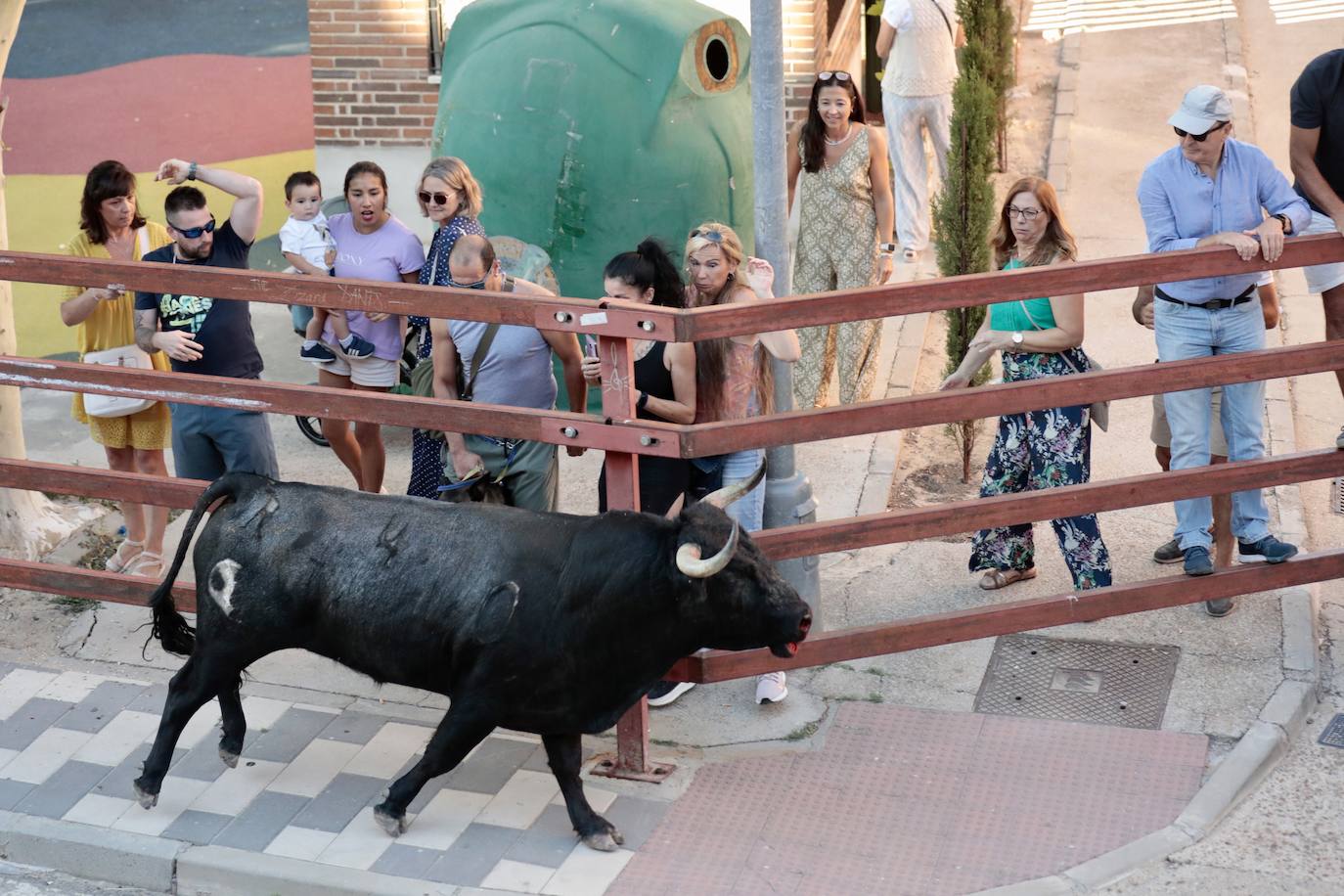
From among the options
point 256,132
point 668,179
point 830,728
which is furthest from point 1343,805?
point 256,132

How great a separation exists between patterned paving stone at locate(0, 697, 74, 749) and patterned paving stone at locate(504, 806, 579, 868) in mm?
2048

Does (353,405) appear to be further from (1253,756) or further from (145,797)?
(1253,756)

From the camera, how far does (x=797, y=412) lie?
5762mm

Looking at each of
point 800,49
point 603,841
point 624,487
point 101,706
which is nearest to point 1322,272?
point 624,487

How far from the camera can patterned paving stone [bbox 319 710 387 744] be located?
6.36 metres

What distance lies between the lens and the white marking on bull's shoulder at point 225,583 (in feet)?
18.7

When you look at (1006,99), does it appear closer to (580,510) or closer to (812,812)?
(580,510)

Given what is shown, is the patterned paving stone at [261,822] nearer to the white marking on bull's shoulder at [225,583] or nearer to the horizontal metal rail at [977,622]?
the white marking on bull's shoulder at [225,583]

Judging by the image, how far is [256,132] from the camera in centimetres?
1279

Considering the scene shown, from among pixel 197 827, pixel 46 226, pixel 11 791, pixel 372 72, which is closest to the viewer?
pixel 197 827

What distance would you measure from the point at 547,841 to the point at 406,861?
1.55 ft

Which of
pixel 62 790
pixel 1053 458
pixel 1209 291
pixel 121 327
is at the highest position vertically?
pixel 1209 291

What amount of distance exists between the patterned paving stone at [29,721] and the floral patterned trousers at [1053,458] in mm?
3831

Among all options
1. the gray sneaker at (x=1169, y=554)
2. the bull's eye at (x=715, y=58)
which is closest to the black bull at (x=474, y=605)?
the gray sneaker at (x=1169, y=554)
